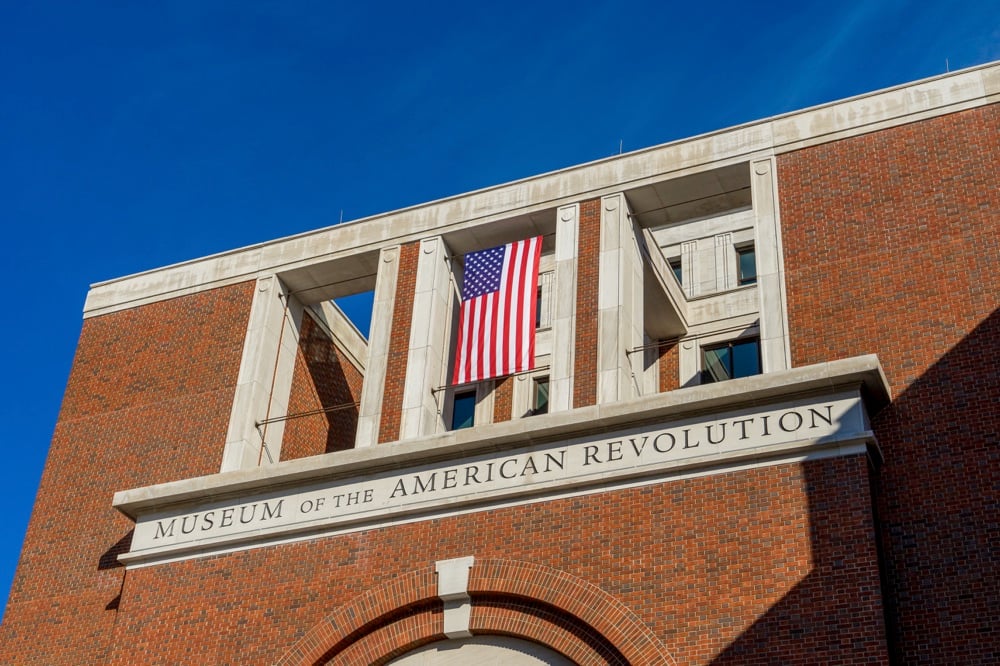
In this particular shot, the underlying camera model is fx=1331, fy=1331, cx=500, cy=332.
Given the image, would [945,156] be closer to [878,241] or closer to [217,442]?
[878,241]

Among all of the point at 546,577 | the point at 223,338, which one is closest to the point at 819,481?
the point at 546,577

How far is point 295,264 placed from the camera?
28750 millimetres

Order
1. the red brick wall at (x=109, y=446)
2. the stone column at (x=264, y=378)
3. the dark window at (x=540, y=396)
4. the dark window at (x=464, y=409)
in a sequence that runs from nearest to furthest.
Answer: the red brick wall at (x=109, y=446), the stone column at (x=264, y=378), the dark window at (x=540, y=396), the dark window at (x=464, y=409)

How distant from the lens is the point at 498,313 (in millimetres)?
26297

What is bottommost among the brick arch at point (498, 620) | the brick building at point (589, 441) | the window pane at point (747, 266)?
the brick arch at point (498, 620)

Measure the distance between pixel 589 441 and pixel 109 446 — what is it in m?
11.7

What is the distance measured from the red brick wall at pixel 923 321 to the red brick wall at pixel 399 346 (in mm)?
7562

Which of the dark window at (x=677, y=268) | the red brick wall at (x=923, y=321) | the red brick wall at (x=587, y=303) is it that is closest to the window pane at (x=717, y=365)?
the dark window at (x=677, y=268)

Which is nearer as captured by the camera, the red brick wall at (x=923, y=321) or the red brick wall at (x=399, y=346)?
the red brick wall at (x=923, y=321)

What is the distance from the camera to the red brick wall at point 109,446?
26.2 metres

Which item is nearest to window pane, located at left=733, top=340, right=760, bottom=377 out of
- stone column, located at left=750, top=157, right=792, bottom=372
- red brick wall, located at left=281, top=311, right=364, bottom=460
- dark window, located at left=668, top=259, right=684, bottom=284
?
stone column, located at left=750, top=157, right=792, bottom=372

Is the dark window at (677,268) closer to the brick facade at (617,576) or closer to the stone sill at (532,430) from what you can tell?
the stone sill at (532,430)

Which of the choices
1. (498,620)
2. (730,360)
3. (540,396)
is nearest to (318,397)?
(540,396)

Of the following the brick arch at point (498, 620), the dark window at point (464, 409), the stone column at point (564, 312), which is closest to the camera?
the brick arch at point (498, 620)
